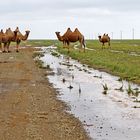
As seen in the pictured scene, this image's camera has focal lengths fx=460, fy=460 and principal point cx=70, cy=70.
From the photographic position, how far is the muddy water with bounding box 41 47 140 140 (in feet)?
34.8

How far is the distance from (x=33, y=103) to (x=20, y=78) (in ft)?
25.2

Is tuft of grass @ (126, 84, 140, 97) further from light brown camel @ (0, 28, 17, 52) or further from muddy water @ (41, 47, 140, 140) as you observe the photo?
light brown camel @ (0, 28, 17, 52)

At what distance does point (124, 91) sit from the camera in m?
17.4

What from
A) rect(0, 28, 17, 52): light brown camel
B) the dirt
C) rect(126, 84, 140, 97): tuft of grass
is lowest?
rect(126, 84, 140, 97): tuft of grass

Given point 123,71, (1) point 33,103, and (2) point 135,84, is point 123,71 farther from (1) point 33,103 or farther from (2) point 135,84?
(1) point 33,103

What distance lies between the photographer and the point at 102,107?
13.9 m

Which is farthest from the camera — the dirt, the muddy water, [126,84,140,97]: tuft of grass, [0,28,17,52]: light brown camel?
[0,28,17,52]: light brown camel

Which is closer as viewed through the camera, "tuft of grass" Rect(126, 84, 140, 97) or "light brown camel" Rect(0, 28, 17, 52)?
"tuft of grass" Rect(126, 84, 140, 97)

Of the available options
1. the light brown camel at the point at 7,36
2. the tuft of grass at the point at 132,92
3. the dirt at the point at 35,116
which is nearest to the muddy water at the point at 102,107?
the tuft of grass at the point at 132,92

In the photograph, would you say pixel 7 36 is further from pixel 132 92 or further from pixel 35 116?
pixel 35 116

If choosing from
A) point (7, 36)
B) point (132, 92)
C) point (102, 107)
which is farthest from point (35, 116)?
point (7, 36)

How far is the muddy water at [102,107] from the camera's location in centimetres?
1062

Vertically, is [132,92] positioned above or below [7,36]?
below

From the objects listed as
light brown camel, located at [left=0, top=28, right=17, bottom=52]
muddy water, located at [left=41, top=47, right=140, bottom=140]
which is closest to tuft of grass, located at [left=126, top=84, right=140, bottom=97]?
muddy water, located at [left=41, top=47, right=140, bottom=140]
